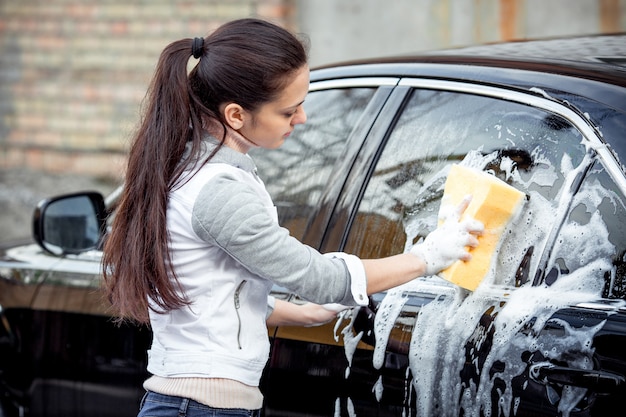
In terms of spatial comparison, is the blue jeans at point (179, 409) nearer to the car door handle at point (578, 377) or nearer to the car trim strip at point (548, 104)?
the car door handle at point (578, 377)

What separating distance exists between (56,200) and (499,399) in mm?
1822

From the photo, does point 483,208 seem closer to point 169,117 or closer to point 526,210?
point 526,210

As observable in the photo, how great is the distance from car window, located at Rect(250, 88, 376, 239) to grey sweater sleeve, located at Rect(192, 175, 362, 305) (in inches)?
25.1

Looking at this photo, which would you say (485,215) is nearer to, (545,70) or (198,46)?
(545,70)

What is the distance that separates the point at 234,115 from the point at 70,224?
142cm

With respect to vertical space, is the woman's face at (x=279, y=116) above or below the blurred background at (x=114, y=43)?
below

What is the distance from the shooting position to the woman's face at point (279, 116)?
2006 mm

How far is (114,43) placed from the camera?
694 centimetres

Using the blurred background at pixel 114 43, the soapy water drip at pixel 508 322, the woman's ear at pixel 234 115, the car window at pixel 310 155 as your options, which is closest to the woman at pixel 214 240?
the woman's ear at pixel 234 115

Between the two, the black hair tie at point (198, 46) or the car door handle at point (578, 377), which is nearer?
the car door handle at point (578, 377)

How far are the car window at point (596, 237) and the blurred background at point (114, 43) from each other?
4327 mm

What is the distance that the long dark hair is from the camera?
6.47 feet

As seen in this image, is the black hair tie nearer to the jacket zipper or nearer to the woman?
the woman

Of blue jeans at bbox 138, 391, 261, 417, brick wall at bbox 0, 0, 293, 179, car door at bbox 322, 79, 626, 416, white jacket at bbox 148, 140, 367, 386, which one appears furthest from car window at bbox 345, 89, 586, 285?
brick wall at bbox 0, 0, 293, 179
